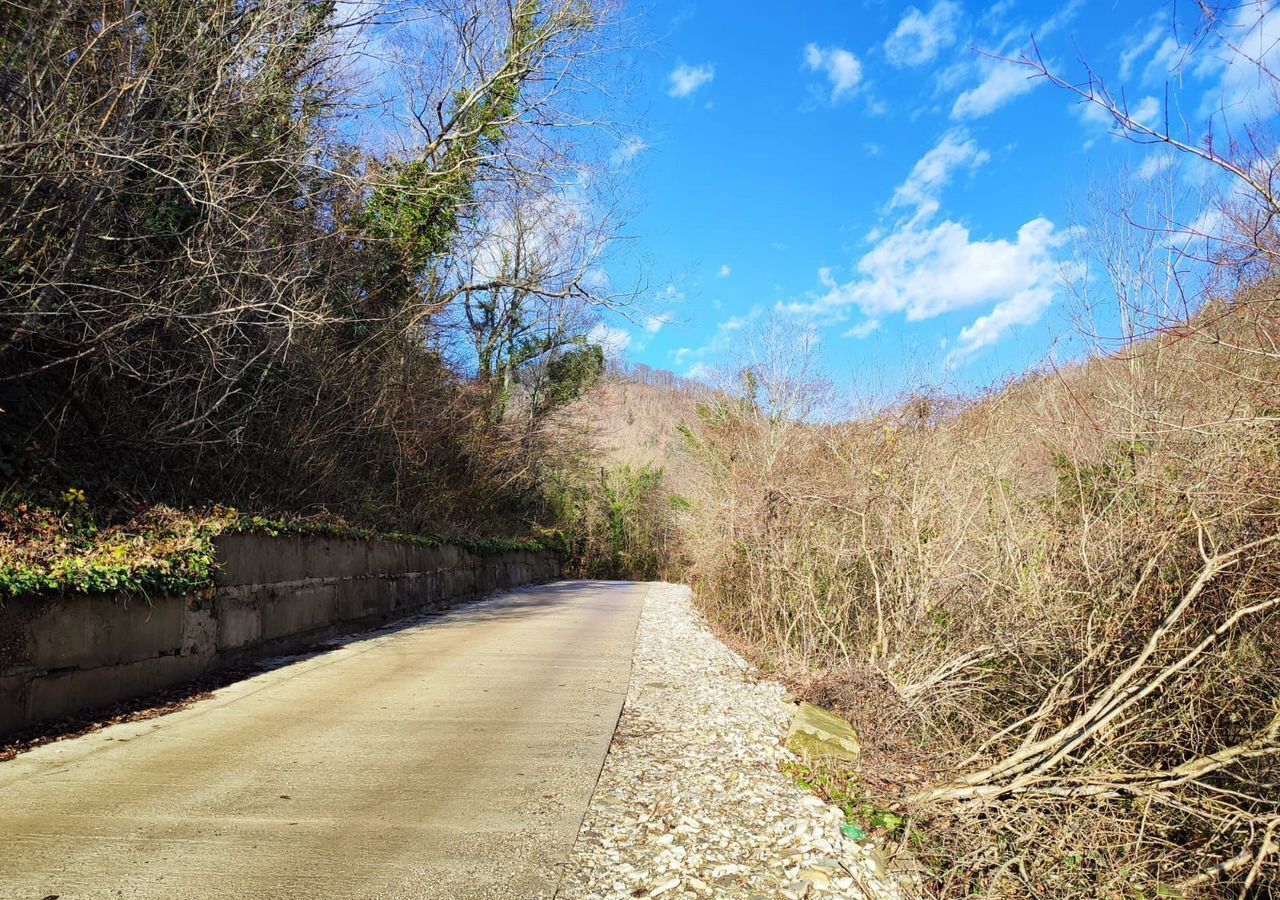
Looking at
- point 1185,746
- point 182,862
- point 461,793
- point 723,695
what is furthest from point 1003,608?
point 182,862

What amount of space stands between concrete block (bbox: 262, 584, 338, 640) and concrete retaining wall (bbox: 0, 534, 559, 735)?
11 millimetres

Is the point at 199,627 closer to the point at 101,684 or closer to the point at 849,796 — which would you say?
the point at 101,684

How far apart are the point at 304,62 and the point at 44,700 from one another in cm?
719

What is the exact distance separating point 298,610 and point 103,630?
9.75ft

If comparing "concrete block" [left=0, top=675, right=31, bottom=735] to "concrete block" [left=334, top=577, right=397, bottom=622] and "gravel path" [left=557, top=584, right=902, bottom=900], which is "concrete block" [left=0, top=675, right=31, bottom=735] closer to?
"gravel path" [left=557, top=584, right=902, bottom=900]

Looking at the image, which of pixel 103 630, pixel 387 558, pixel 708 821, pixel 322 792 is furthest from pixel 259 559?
pixel 708 821

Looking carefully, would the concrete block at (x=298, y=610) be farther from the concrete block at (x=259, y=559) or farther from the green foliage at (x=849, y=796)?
the green foliage at (x=849, y=796)

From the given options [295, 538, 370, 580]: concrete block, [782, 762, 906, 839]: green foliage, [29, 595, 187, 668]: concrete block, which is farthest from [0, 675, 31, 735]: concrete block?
[782, 762, 906, 839]: green foliage

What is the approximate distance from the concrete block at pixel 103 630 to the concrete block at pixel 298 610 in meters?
1.47

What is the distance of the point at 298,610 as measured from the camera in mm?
8281

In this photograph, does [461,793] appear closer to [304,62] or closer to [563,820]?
[563,820]

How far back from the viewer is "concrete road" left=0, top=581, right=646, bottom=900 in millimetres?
3086

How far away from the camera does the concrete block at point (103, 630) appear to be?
4.89 m

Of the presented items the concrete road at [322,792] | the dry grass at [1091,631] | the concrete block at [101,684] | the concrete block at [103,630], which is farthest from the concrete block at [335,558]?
the dry grass at [1091,631]
